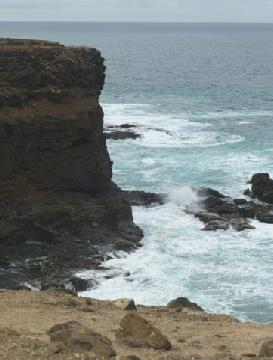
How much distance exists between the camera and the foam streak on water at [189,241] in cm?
3009

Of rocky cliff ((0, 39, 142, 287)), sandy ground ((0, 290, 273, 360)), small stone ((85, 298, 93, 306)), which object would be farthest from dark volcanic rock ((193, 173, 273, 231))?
small stone ((85, 298, 93, 306))

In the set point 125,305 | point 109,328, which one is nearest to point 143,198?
point 125,305

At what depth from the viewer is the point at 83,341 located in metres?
14.8

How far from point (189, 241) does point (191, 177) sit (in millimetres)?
14650

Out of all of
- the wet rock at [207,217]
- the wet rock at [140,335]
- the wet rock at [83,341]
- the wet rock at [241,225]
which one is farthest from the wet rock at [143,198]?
the wet rock at [83,341]

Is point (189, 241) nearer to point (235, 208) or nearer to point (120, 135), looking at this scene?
point (235, 208)

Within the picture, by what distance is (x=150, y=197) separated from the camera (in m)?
45.2

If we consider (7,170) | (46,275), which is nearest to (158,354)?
(46,275)

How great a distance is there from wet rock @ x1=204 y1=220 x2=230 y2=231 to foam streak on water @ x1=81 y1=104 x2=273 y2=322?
59 cm

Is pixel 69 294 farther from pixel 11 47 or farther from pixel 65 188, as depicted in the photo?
pixel 11 47

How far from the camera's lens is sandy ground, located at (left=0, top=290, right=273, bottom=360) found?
15.1 m

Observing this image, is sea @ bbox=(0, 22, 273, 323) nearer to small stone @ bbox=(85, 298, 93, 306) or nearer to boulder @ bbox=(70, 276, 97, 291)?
boulder @ bbox=(70, 276, 97, 291)

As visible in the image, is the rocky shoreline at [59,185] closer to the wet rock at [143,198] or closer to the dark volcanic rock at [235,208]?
the dark volcanic rock at [235,208]

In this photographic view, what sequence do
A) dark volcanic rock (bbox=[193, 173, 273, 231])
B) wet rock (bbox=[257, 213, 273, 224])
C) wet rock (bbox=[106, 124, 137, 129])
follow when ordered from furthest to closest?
wet rock (bbox=[106, 124, 137, 129])
wet rock (bbox=[257, 213, 273, 224])
dark volcanic rock (bbox=[193, 173, 273, 231])
